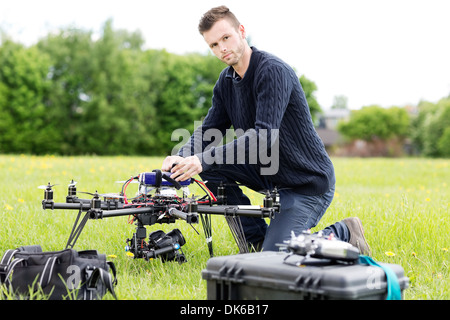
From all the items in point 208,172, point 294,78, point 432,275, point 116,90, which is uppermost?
point 116,90

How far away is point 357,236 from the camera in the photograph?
4.30m

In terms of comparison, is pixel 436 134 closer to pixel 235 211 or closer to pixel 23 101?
pixel 23 101

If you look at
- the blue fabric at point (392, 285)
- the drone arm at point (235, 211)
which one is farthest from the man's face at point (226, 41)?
the blue fabric at point (392, 285)

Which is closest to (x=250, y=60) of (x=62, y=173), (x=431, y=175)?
(x=62, y=173)

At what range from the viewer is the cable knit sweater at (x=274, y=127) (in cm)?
373

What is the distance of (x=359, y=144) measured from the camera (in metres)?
90.9

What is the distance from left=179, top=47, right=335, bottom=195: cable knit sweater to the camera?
3.73m

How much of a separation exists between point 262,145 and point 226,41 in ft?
2.64

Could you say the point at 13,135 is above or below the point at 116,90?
below

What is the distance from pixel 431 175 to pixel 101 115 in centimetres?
3434

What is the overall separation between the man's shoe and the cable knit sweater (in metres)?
0.36

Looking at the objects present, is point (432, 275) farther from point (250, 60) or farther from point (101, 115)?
point (101, 115)

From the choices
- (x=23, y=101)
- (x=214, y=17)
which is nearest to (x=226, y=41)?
(x=214, y=17)

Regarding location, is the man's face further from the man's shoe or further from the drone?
the man's shoe
